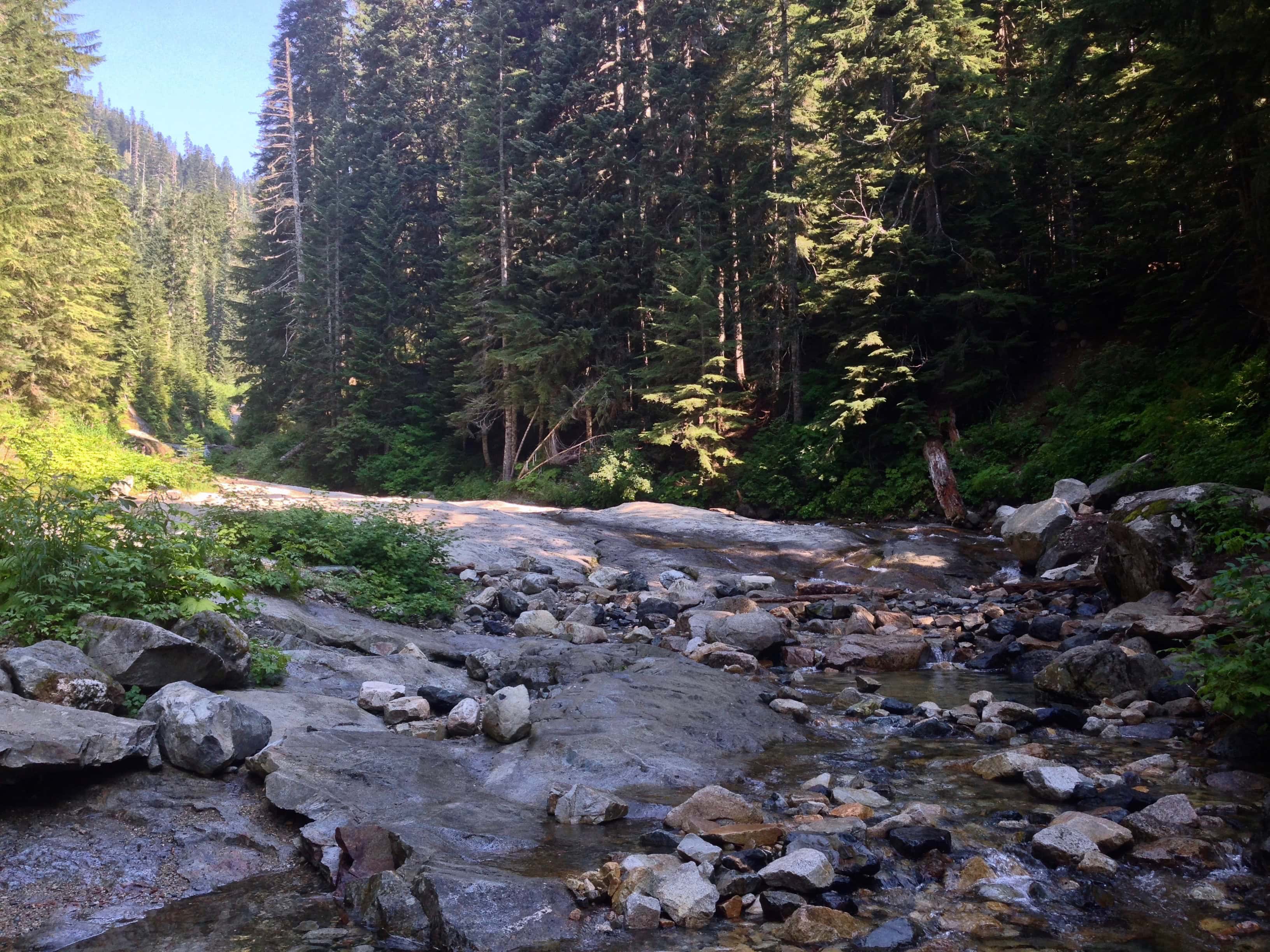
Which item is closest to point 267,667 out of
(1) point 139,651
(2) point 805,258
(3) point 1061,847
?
(1) point 139,651

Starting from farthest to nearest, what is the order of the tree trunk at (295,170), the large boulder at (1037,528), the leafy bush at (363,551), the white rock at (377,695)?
1. the tree trunk at (295,170)
2. the large boulder at (1037,528)
3. the leafy bush at (363,551)
4. the white rock at (377,695)

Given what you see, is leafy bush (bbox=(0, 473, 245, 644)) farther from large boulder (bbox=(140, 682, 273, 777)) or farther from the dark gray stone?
the dark gray stone

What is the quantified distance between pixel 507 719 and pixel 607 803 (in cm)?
141

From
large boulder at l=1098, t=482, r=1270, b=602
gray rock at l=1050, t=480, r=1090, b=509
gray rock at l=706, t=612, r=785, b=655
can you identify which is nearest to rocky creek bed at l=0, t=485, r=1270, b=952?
gray rock at l=706, t=612, r=785, b=655

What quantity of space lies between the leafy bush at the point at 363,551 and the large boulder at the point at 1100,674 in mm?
7161

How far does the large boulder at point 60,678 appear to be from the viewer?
4641 millimetres

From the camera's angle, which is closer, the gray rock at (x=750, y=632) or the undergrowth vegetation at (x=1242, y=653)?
the undergrowth vegetation at (x=1242, y=653)

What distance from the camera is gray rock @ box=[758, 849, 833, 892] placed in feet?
12.7

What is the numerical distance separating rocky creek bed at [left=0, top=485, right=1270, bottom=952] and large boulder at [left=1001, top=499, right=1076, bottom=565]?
4.67 meters

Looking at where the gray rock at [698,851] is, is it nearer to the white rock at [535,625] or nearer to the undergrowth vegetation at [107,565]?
the undergrowth vegetation at [107,565]

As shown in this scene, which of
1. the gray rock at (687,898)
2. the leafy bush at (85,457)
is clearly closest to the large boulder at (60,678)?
the gray rock at (687,898)

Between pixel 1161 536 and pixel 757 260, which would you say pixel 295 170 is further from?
pixel 1161 536

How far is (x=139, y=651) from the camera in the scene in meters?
5.25

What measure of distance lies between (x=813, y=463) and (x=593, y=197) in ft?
44.5
